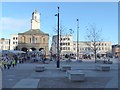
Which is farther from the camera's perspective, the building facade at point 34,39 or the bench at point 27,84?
the building facade at point 34,39

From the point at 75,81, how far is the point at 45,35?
12234cm

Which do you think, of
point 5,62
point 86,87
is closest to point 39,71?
point 5,62

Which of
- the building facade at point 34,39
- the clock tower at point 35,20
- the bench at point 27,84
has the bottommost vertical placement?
the bench at point 27,84

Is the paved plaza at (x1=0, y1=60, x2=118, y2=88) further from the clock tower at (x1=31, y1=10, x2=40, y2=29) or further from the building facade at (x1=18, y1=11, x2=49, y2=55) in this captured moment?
the building facade at (x1=18, y1=11, x2=49, y2=55)

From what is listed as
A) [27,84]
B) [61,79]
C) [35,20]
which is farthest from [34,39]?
[27,84]

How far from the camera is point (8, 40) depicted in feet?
523

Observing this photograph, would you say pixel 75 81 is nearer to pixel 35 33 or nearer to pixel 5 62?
pixel 5 62

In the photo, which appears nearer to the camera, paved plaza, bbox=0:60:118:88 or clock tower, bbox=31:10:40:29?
paved plaza, bbox=0:60:118:88

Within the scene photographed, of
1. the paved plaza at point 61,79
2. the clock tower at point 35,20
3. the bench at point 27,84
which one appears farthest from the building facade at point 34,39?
the bench at point 27,84

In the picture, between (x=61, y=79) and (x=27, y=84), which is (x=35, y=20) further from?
(x=27, y=84)

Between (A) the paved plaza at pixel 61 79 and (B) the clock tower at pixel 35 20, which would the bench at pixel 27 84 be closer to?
(A) the paved plaza at pixel 61 79

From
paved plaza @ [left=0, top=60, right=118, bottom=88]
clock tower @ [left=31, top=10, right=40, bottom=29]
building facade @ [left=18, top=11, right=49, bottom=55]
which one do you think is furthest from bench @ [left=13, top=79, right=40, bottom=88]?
building facade @ [left=18, top=11, right=49, bottom=55]

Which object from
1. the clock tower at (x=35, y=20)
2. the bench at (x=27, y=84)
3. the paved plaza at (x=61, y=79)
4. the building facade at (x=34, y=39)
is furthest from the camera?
the building facade at (x=34, y=39)

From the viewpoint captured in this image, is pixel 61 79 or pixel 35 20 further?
pixel 35 20
